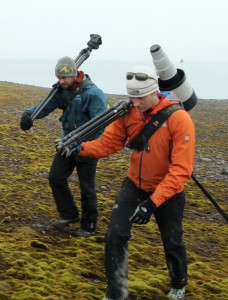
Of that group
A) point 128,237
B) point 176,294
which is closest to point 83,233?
point 176,294

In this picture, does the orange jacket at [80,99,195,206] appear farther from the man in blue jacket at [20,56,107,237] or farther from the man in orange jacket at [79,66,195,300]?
the man in blue jacket at [20,56,107,237]

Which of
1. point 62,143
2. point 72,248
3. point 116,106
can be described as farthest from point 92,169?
point 116,106

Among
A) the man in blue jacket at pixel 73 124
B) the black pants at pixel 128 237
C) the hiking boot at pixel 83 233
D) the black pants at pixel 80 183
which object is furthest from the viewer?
the hiking boot at pixel 83 233

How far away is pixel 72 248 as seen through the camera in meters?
8.71

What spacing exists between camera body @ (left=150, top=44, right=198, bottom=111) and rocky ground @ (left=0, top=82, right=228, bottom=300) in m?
3.01

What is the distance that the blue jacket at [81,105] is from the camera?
847 cm

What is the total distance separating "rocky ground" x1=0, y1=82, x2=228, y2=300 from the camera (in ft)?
23.5

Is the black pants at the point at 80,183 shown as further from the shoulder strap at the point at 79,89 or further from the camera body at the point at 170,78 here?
the camera body at the point at 170,78

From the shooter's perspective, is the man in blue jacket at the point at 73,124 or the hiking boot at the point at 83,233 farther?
the hiking boot at the point at 83,233

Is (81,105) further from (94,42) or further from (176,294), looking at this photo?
(176,294)

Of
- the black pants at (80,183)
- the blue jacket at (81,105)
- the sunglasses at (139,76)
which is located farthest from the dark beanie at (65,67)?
the sunglasses at (139,76)

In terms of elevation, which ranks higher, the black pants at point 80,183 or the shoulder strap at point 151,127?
the shoulder strap at point 151,127

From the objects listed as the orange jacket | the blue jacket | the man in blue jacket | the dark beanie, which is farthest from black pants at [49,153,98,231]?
the orange jacket

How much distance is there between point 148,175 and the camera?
256 inches
